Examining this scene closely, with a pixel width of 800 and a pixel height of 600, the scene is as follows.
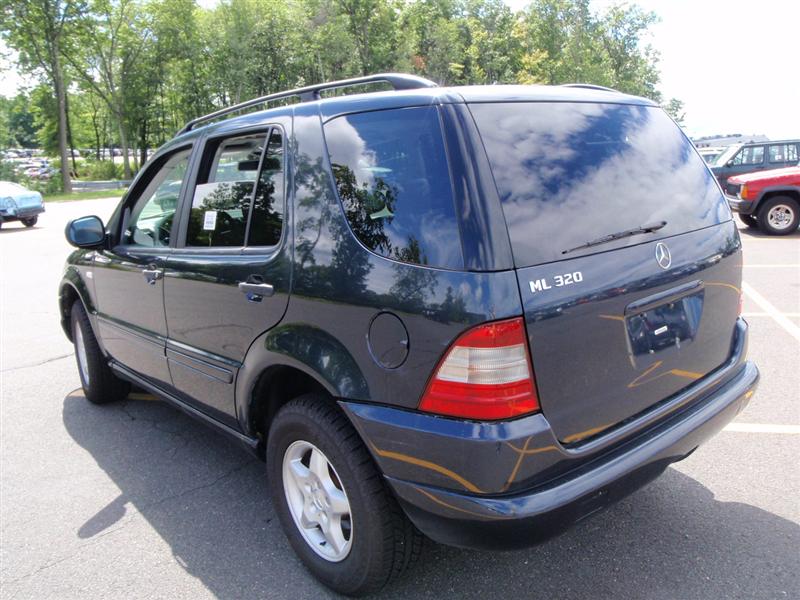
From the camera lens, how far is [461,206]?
2.04 m

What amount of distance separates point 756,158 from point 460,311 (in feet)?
57.6

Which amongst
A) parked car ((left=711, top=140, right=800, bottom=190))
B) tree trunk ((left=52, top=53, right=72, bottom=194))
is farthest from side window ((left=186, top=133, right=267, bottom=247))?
tree trunk ((left=52, top=53, right=72, bottom=194))

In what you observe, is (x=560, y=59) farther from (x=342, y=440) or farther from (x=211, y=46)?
(x=342, y=440)

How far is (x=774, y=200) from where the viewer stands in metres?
12.8

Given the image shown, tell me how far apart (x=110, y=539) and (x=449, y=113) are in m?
2.56

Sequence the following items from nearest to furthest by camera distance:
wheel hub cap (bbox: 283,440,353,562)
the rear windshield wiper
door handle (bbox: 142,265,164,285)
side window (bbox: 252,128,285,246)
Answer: the rear windshield wiper
wheel hub cap (bbox: 283,440,353,562)
side window (bbox: 252,128,285,246)
door handle (bbox: 142,265,164,285)

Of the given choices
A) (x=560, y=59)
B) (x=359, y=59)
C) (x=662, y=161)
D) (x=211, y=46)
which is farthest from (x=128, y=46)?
(x=662, y=161)

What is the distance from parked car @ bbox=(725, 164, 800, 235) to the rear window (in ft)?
38.2

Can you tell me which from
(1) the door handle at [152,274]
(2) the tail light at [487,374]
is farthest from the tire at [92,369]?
(2) the tail light at [487,374]

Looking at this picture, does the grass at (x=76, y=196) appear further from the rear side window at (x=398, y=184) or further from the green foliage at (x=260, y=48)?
the rear side window at (x=398, y=184)

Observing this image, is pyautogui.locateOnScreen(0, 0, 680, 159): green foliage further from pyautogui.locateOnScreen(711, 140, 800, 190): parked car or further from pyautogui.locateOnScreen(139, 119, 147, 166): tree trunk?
pyautogui.locateOnScreen(711, 140, 800, 190): parked car

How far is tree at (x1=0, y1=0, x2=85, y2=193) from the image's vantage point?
108 feet

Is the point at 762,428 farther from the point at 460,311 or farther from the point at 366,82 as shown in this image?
the point at 366,82

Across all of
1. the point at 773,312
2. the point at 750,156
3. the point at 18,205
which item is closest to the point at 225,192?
the point at 773,312
